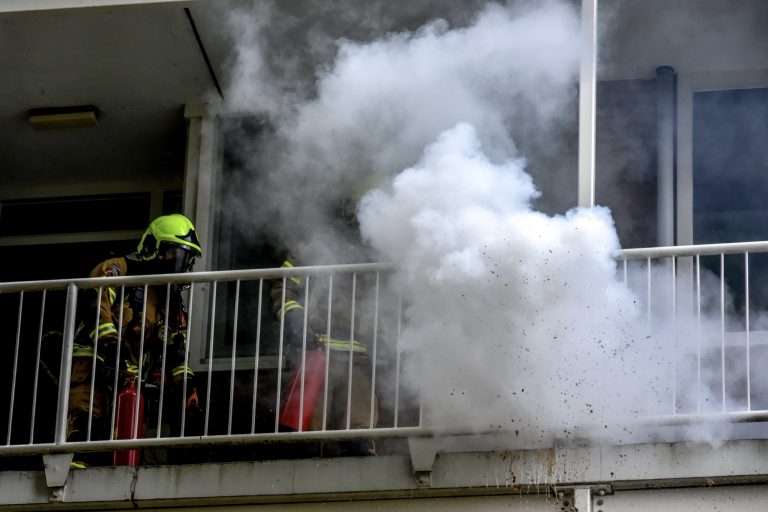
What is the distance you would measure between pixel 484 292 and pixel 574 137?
2.32 meters

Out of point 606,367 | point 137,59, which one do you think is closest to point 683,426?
point 606,367

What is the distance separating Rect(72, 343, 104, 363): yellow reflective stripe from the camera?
9500 millimetres

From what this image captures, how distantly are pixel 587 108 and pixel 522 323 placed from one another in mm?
1153

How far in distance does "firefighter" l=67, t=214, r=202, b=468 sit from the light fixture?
1448 mm

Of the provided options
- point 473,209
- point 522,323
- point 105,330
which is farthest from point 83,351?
point 522,323

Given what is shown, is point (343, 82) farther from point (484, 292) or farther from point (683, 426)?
point (683, 426)

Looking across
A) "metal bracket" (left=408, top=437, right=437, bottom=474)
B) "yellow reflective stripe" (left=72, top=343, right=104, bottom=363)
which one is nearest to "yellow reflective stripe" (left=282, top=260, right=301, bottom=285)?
"yellow reflective stripe" (left=72, top=343, right=104, bottom=363)

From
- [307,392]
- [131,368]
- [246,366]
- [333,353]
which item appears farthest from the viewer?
[246,366]

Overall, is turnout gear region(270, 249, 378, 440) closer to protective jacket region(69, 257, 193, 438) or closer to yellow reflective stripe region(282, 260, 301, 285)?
yellow reflective stripe region(282, 260, 301, 285)

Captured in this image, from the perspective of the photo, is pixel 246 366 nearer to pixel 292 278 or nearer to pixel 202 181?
pixel 292 278

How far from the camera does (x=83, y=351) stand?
31.2 feet

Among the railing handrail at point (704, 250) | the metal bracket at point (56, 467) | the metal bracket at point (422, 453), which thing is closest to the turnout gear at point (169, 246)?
the metal bracket at point (56, 467)

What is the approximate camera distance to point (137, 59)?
10.6 meters

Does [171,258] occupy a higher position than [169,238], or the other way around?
[169,238]
